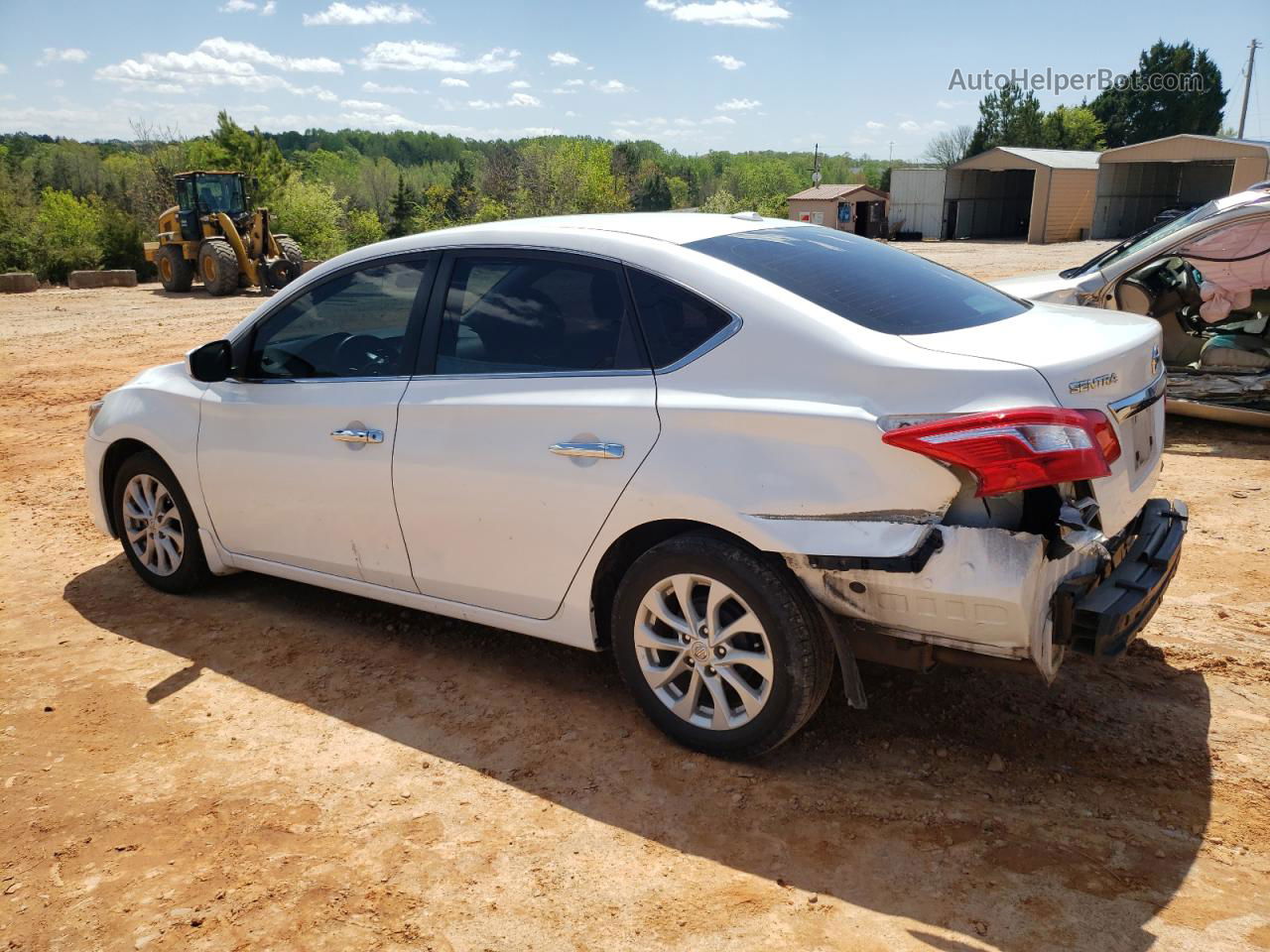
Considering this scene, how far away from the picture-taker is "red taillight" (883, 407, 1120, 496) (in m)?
2.71

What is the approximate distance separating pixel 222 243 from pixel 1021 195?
39.6 metres

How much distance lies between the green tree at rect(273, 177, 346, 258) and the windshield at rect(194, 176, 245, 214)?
60.8 feet

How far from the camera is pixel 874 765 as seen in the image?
3.38m

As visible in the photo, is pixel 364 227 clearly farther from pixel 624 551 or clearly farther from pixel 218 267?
pixel 624 551

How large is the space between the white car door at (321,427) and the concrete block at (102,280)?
25.8 m

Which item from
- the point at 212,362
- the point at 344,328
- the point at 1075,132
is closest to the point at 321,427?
the point at 344,328

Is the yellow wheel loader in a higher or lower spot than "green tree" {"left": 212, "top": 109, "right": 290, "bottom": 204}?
lower

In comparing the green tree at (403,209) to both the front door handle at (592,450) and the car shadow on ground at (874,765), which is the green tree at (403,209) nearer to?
the car shadow on ground at (874,765)

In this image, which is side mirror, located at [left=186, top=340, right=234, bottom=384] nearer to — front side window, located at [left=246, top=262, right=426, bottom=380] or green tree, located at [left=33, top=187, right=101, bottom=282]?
front side window, located at [left=246, top=262, right=426, bottom=380]

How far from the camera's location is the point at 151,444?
477 centimetres

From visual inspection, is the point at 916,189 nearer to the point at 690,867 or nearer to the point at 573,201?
the point at 573,201

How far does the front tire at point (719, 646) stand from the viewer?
3068mm

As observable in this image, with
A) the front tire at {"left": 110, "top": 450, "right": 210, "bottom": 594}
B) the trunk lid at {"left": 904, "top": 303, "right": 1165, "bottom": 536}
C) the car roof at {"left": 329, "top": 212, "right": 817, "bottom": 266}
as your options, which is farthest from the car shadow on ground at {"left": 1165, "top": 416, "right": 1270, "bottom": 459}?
the front tire at {"left": 110, "top": 450, "right": 210, "bottom": 594}

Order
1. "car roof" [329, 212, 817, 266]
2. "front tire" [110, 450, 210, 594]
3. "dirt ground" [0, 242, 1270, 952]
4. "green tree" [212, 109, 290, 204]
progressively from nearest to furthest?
"dirt ground" [0, 242, 1270, 952] < "car roof" [329, 212, 817, 266] < "front tire" [110, 450, 210, 594] < "green tree" [212, 109, 290, 204]
